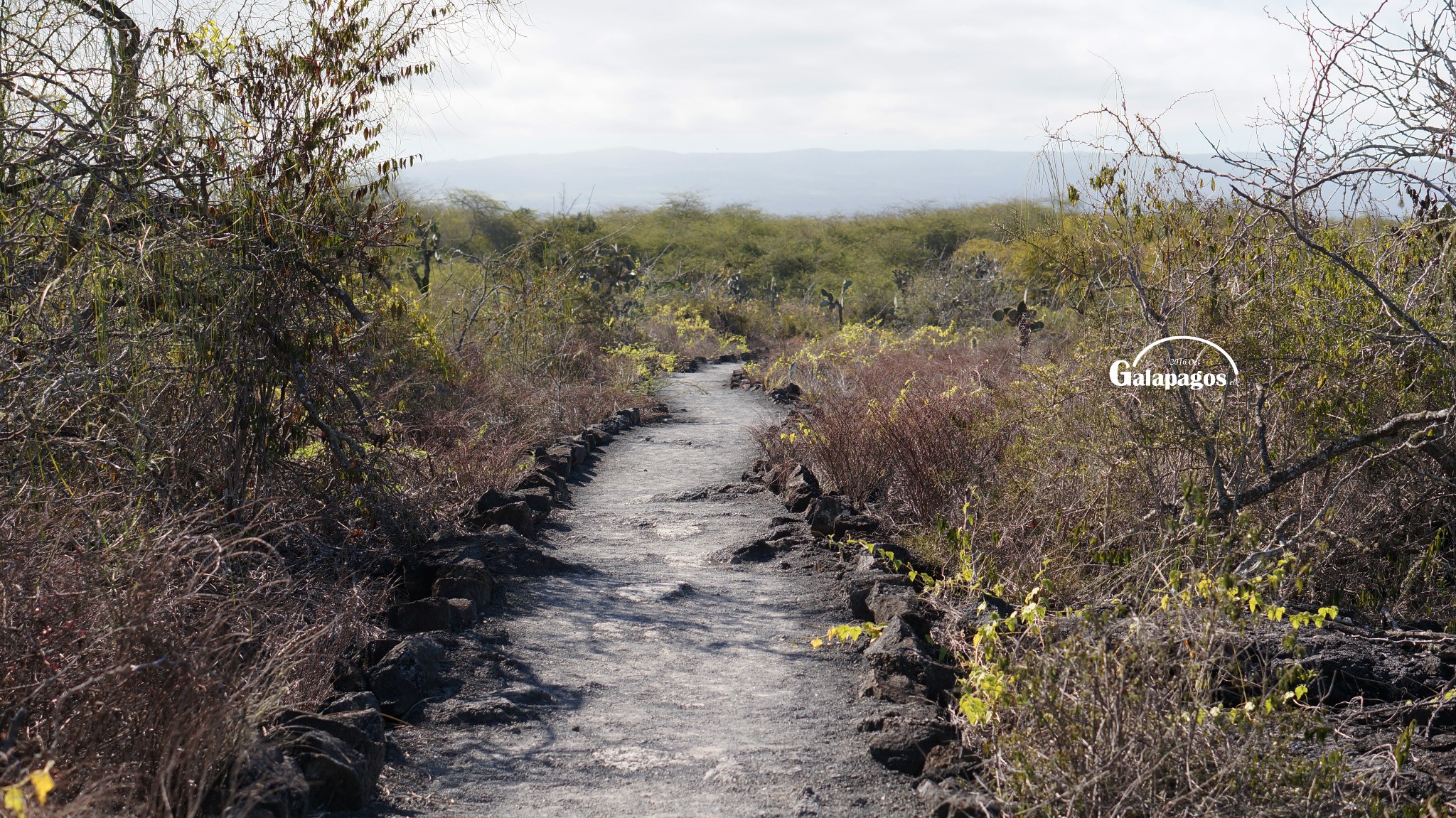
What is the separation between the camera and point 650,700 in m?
4.63

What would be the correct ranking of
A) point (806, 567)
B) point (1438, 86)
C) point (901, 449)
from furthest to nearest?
point (901, 449) < point (806, 567) < point (1438, 86)

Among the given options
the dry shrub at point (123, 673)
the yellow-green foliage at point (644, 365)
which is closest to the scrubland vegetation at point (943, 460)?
the dry shrub at point (123, 673)

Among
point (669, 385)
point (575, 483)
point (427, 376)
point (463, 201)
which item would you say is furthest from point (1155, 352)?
point (463, 201)

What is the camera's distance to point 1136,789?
9.46ft

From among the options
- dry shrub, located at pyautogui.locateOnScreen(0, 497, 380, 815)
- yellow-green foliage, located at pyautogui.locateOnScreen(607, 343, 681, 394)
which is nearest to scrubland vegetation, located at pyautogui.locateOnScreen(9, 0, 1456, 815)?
dry shrub, located at pyautogui.locateOnScreen(0, 497, 380, 815)

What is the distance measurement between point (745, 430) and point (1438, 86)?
8748 mm

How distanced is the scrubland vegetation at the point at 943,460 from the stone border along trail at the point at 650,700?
52 cm

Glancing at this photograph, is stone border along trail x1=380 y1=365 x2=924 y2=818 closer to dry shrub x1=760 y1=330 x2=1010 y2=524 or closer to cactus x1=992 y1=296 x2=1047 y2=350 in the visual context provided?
dry shrub x1=760 y1=330 x2=1010 y2=524

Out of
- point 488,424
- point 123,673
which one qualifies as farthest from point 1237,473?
point 488,424

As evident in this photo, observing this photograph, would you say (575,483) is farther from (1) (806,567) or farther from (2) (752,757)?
(2) (752,757)

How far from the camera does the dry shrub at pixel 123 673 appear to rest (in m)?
2.78

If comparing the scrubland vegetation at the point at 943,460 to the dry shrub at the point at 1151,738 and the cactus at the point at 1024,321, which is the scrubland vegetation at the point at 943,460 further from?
the cactus at the point at 1024,321
